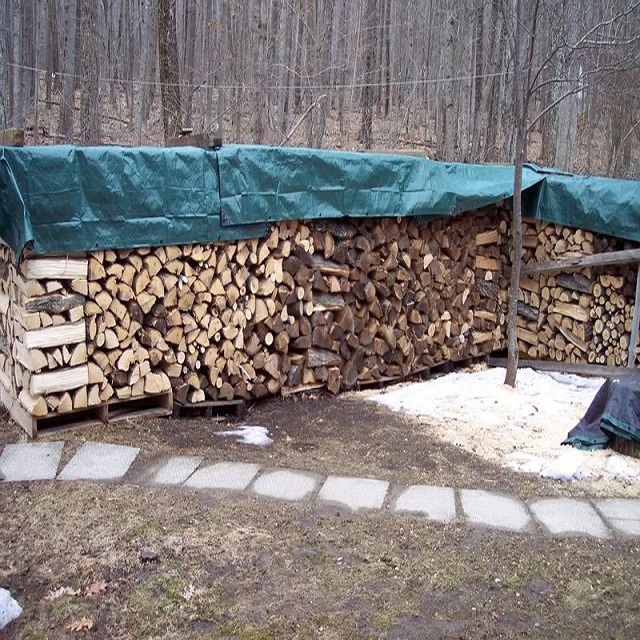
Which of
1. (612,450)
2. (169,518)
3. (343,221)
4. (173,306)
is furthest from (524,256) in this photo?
(169,518)

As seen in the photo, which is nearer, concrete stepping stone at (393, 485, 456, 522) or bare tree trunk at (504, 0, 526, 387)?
concrete stepping stone at (393, 485, 456, 522)

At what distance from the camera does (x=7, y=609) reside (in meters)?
2.78

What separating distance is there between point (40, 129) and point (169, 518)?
42.4ft

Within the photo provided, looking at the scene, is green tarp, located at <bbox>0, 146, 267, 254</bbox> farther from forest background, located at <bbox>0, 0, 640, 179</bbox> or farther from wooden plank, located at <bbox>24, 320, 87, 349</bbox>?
forest background, located at <bbox>0, 0, 640, 179</bbox>

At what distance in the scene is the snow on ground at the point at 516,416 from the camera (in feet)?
15.4

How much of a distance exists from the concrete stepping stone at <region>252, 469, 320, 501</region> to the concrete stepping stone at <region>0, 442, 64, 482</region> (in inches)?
47.6

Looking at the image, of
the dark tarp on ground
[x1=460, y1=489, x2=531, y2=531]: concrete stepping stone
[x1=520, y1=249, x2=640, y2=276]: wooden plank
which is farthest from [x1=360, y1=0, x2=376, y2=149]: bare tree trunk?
[x1=460, y1=489, x2=531, y2=531]: concrete stepping stone

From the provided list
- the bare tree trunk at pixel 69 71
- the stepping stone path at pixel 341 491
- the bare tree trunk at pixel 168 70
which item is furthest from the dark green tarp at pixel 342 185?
the bare tree trunk at pixel 69 71

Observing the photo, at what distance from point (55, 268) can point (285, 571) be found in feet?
8.59

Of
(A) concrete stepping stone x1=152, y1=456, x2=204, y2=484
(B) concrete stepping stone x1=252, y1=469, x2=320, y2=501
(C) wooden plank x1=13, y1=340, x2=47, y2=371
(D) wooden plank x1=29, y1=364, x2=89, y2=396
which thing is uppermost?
(C) wooden plank x1=13, y1=340, x2=47, y2=371

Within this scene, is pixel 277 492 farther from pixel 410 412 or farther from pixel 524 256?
pixel 524 256

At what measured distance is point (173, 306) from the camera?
543 cm

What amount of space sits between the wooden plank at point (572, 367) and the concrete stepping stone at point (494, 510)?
4113mm

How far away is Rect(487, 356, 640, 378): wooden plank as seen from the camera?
7766 millimetres
